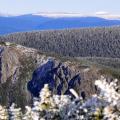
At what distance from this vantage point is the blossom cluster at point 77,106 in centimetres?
991

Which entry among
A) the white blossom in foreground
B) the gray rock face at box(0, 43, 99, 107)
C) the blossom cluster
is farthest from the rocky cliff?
the blossom cluster

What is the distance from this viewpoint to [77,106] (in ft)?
34.5

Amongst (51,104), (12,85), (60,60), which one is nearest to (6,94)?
(12,85)

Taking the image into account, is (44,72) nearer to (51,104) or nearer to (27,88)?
(27,88)

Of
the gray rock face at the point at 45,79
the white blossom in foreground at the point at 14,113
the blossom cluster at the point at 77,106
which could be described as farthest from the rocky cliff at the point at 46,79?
the blossom cluster at the point at 77,106

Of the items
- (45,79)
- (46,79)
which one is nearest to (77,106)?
(46,79)

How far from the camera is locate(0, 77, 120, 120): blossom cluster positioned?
9906 millimetres

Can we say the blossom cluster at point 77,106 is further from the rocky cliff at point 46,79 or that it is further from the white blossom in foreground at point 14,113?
the rocky cliff at point 46,79

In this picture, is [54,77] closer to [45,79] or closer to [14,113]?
[45,79]

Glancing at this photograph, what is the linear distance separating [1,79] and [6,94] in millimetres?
Answer: 8071

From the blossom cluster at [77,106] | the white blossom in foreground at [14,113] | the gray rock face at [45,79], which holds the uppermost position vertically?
the blossom cluster at [77,106]

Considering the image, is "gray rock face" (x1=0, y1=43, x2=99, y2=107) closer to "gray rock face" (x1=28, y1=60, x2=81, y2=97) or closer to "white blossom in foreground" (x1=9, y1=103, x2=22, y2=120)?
"gray rock face" (x1=28, y1=60, x2=81, y2=97)

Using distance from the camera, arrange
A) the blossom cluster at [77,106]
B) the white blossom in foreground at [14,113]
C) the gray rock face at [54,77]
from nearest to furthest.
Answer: the blossom cluster at [77,106]
the white blossom in foreground at [14,113]
the gray rock face at [54,77]

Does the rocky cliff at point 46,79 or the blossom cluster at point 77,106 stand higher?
the blossom cluster at point 77,106
